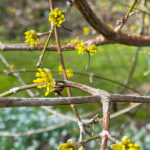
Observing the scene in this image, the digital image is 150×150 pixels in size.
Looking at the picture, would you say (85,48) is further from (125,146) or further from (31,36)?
(125,146)

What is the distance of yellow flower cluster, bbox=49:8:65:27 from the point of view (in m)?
0.57

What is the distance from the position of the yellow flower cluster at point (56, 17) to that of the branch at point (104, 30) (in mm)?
63

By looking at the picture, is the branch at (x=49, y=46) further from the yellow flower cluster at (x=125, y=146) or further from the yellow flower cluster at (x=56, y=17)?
the yellow flower cluster at (x=125, y=146)

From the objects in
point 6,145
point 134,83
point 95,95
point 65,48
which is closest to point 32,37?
point 65,48

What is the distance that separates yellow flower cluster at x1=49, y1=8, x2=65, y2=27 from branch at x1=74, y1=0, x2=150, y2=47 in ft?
0.21

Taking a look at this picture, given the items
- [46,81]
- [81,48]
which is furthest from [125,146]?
[81,48]

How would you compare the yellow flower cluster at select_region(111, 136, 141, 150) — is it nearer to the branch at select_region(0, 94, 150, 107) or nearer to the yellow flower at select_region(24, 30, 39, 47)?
the branch at select_region(0, 94, 150, 107)

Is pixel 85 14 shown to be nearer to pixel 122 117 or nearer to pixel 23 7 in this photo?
pixel 122 117

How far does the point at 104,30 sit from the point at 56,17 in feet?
0.78

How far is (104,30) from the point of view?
2.50ft

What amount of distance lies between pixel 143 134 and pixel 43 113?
48.6 inches

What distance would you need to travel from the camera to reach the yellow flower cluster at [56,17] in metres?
0.57

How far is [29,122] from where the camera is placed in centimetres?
243

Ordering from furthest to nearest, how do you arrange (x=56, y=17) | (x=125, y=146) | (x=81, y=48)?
(x=81, y=48) → (x=56, y=17) → (x=125, y=146)
